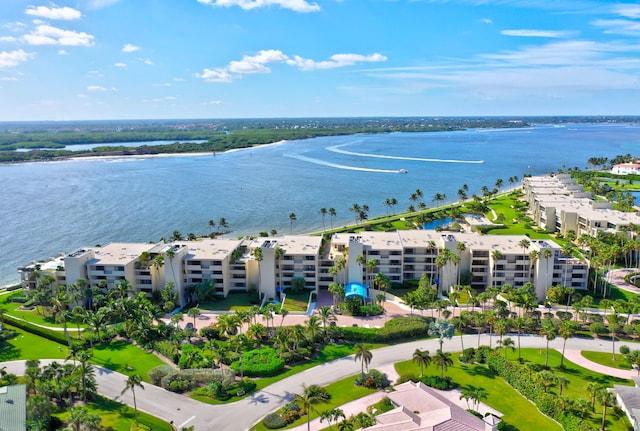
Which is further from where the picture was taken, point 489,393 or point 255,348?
point 255,348

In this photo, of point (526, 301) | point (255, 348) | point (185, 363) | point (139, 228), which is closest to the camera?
point (185, 363)

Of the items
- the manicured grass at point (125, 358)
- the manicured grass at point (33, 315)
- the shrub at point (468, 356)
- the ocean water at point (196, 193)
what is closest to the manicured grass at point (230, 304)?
the manicured grass at point (125, 358)

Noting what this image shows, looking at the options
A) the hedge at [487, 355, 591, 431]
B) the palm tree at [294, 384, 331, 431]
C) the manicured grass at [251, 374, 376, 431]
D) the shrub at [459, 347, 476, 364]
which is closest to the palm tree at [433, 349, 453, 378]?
the shrub at [459, 347, 476, 364]

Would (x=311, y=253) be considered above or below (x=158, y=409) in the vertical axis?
above

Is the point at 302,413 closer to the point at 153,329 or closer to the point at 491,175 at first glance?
the point at 153,329

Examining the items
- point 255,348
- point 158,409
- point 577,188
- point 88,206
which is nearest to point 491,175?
point 577,188

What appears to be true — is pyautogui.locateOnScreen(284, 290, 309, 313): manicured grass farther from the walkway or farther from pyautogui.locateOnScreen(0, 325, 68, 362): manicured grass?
the walkway

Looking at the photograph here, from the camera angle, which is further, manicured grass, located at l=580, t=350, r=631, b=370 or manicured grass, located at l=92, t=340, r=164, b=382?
manicured grass, located at l=92, t=340, r=164, b=382
